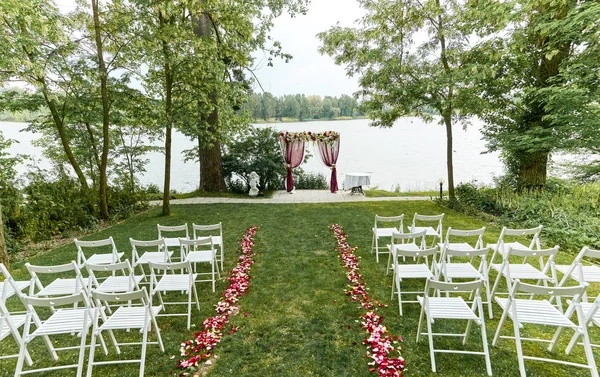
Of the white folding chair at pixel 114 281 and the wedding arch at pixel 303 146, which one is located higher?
the wedding arch at pixel 303 146

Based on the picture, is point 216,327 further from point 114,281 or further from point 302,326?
point 114,281

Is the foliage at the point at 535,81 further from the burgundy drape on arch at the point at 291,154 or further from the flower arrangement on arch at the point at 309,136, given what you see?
the burgundy drape on arch at the point at 291,154

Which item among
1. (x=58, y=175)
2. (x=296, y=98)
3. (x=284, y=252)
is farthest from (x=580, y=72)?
(x=296, y=98)

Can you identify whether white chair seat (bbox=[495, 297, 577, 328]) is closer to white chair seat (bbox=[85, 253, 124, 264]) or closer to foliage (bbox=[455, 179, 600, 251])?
foliage (bbox=[455, 179, 600, 251])

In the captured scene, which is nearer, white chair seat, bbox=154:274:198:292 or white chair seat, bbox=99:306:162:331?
white chair seat, bbox=99:306:162:331

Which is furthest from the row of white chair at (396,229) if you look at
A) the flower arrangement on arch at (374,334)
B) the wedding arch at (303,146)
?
the wedding arch at (303,146)

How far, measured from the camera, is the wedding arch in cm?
1124

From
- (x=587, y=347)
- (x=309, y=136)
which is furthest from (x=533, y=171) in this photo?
(x=587, y=347)

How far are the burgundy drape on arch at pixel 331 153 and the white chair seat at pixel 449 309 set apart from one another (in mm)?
8712

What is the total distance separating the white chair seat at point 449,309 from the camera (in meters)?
2.58

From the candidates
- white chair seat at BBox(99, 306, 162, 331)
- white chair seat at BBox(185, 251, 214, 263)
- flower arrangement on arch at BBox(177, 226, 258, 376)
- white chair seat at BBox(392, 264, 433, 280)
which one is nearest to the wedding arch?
flower arrangement on arch at BBox(177, 226, 258, 376)

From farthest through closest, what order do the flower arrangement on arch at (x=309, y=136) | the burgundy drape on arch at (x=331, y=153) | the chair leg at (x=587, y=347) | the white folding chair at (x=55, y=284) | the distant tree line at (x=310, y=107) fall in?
the distant tree line at (x=310, y=107) < the burgundy drape on arch at (x=331, y=153) < the flower arrangement on arch at (x=309, y=136) < the white folding chair at (x=55, y=284) < the chair leg at (x=587, y=347)

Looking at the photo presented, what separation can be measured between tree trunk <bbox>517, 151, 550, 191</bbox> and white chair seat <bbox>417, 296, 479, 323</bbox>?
7.28 meters

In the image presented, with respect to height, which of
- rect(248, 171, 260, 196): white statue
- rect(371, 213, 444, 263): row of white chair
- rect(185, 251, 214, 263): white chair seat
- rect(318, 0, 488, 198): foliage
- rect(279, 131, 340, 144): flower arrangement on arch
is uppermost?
rect(318, 0, 488, 198): foliage
